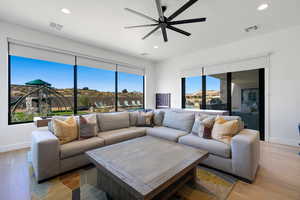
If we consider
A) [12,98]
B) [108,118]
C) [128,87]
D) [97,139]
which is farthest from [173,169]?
[128,87]

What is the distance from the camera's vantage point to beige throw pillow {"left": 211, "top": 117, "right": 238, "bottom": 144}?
221 cm

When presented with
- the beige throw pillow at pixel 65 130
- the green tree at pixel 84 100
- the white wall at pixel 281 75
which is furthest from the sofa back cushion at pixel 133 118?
the white wall at pixel 281 75

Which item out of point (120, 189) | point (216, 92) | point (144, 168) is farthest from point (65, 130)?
point (216, 92)

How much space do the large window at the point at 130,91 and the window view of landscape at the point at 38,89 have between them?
5.71ft

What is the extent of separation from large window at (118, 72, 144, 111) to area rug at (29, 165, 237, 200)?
335cm

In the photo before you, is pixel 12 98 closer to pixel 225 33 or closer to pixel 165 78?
pixel 165 78

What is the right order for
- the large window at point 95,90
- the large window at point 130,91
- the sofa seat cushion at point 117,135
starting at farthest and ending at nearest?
the large window at point 130,91, the large window at point 95,90, the sofa seat cushion at point 117,135

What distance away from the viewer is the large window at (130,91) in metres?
5.23

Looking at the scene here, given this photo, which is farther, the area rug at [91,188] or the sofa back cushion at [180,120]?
the sofa back cushion at [180,120]

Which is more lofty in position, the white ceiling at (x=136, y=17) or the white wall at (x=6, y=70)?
the white ceiling at (x=136, y=17)

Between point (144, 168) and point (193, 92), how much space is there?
13.8 feet

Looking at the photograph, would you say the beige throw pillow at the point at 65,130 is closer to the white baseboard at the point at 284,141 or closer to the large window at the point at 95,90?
the large window at the point at 95,90

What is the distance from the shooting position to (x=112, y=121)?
124 inches

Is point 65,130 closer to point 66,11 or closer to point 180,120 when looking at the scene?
point 66,11
